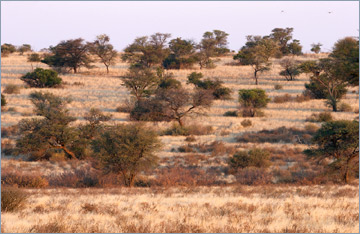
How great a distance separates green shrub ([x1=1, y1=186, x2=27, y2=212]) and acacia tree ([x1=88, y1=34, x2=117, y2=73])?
55863 millimetres

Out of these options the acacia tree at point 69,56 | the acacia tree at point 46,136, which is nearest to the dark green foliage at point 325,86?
the acacia tree at point 46,136

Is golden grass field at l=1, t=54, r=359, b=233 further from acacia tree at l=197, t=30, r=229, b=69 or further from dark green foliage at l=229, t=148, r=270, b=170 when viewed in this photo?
acacia tree at l=197, t=30, r=229, b=69

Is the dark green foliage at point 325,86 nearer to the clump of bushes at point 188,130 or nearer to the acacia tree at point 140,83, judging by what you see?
the clump of bushes at point 188,130

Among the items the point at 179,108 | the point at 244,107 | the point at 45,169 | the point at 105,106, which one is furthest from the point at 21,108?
the point at 244,107

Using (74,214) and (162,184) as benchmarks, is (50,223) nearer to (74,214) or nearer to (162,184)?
(74,214)

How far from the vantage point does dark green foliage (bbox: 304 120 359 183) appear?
58.6 ft

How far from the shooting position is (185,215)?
28.3 feet

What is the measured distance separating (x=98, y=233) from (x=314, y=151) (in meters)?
14.2

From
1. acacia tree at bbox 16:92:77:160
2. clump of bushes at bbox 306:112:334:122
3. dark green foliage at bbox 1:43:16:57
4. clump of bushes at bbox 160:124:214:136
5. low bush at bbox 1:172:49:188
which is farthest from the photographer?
dark green foliage at bbox 1:43:16:57

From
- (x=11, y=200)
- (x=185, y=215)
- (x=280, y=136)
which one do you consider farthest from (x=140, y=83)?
(x=185, y=215)

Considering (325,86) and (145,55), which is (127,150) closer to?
(325,86)

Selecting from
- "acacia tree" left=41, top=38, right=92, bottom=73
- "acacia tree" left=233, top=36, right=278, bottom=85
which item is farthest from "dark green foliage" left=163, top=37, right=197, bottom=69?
"acacia tree" left=41, top=38, right=92, bottom=73

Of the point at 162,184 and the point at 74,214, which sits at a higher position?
the point at 74,214

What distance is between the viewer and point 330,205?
10.2m
